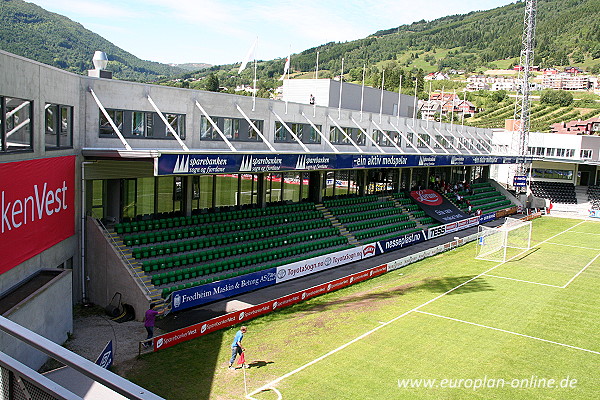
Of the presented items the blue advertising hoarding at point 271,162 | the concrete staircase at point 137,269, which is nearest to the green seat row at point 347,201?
the blue advertising hoarding at point 271,162

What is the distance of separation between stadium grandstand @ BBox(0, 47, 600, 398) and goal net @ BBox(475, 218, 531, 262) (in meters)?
4.69

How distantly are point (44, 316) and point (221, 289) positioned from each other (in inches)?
314

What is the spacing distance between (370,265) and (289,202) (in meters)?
7.52

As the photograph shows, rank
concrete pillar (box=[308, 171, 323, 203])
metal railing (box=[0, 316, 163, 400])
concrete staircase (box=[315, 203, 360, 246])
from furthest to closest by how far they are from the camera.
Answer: concrete pillar (box=[308, 171, 323, 203]), concrete staircase (box=[315, 203, 360, 246]), metal railing (box=[0, 316, 163, 400])

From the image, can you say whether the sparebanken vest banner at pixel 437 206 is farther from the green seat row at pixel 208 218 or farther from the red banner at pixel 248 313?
the red banner at pixel 248 313

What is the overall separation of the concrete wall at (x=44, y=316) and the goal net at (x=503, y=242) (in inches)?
1056

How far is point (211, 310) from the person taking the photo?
68.1ft

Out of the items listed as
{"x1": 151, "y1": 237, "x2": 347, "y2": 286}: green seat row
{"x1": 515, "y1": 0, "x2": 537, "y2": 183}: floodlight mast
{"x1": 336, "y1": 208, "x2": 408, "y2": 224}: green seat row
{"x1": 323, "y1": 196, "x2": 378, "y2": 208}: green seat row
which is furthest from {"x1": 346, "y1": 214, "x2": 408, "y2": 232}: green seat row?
{"x1": 515, "y1": 0, "x2": 537, "y2": 183}: floodlight mast

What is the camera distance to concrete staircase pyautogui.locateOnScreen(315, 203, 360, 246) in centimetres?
3363

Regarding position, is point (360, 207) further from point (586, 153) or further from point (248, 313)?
point (586, 153)

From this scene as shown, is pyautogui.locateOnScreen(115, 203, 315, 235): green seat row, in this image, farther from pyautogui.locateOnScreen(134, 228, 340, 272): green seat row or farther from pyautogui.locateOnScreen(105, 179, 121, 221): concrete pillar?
pyautogui.locateOnScreen(134, 228, 340, 272): green seat row

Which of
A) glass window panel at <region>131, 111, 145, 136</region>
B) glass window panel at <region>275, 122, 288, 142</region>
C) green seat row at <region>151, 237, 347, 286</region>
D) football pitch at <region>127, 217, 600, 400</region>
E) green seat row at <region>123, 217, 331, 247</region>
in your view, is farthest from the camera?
glass window panel at <region>275, 122, 288, 142</region>

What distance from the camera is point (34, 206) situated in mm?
16172

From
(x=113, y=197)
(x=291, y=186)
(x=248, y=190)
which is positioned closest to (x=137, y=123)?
(x=113, y=197)
